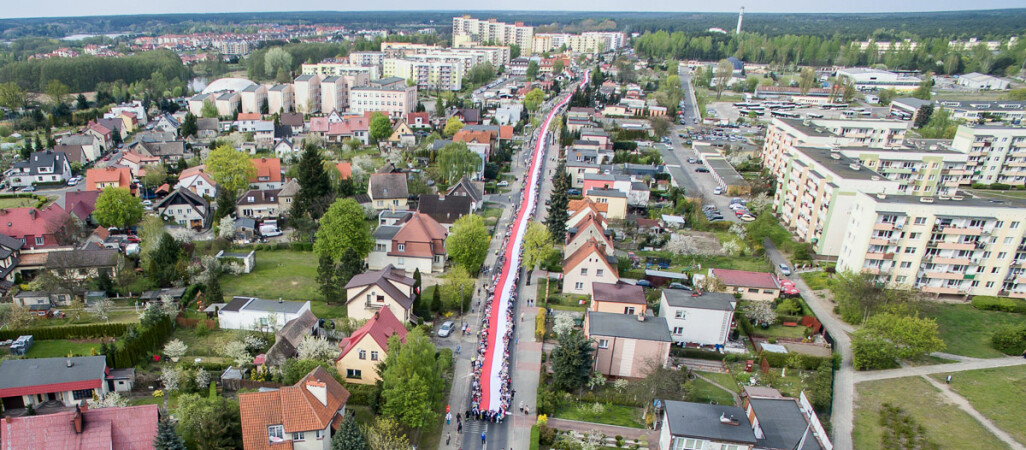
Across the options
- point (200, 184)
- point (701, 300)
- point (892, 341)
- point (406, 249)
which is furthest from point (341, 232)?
point (892, 341)

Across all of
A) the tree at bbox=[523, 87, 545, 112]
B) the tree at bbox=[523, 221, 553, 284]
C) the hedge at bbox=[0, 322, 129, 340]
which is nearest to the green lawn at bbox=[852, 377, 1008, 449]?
the tree at bbox=[523, 221, 553, 284]

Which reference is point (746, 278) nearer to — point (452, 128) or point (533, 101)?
point (452, 128)

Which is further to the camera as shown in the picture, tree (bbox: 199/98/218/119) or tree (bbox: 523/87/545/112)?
tree (bbox: 523/87/545/112)

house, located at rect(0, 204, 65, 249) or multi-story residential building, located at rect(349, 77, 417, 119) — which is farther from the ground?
multi-story residential building, located at rect(349, 77, 417, 119)

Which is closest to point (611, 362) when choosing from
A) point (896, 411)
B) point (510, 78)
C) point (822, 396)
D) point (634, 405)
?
point (634, 405)

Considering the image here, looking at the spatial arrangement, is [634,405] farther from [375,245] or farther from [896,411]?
[375,245]

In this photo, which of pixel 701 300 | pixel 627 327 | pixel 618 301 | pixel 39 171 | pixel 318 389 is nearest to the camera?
pixel 318 389

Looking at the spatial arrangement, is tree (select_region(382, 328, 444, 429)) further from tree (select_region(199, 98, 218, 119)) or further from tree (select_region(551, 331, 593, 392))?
tree (select_region(199, 98, 218, 119))
